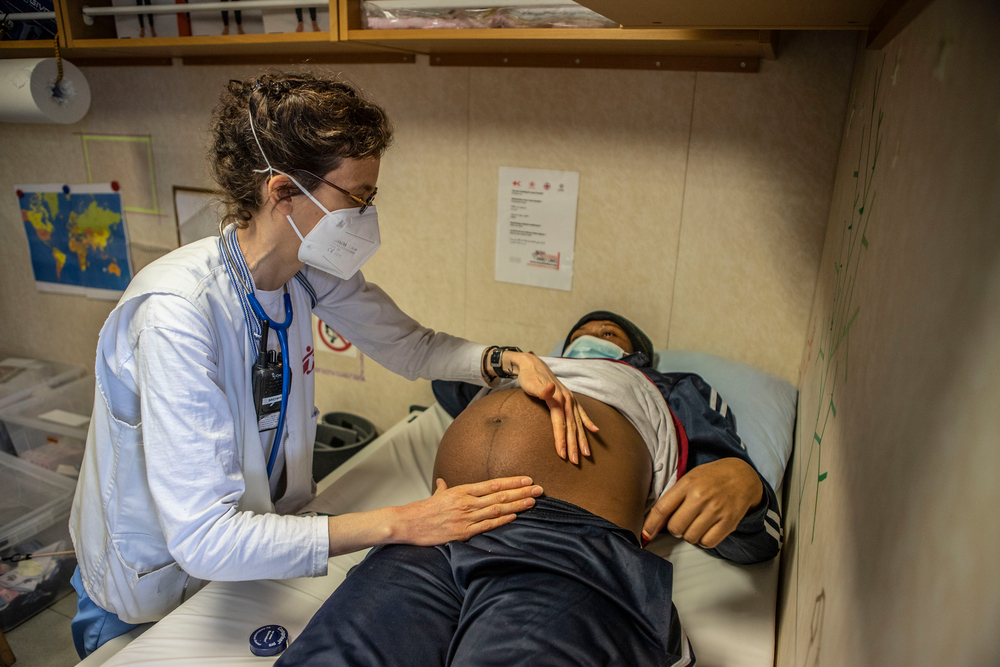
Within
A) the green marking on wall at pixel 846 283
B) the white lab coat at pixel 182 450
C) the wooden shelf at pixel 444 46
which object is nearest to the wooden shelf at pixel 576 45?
the wooden shelf at pixel 444 46

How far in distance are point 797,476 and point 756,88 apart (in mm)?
1012

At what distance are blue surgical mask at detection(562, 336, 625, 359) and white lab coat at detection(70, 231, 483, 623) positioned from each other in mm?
754

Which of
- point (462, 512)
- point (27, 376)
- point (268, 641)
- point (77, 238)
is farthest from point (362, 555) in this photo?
point (77, 238)

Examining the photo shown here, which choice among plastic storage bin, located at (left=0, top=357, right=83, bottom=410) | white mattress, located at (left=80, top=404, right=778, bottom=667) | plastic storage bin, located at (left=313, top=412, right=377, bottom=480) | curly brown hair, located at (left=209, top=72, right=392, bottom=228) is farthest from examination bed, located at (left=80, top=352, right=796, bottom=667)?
plastic storage bin, located at (left=0, top=357, right=83, bottom=410)

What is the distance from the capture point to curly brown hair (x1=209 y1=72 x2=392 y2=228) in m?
1.10

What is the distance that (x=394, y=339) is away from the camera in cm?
155

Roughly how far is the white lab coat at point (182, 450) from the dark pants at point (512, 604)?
14 centimetres

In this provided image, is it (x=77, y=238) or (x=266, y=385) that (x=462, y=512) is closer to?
(x=266, y=385)

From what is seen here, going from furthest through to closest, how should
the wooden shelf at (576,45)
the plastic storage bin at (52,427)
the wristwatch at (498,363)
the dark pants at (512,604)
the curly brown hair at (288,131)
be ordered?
the plastic storage bin at (52,427) → the wristwatch at (498,363) → the wooden shelf at (576,45) → the curly brown hair at (288,131) → the dark pants at (512,604)

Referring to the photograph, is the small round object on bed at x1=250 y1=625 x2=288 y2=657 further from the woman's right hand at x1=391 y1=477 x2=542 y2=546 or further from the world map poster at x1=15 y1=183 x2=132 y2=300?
the world map poster at x1=15 y1=183 x2=132 y2=300

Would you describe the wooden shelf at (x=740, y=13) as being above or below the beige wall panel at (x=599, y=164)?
above

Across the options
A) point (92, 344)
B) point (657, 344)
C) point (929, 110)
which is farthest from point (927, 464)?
point (92, 344)

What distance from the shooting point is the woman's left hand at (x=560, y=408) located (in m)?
1.24

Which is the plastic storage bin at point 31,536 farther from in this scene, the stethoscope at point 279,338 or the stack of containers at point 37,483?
the stethoscope at point 279,338
